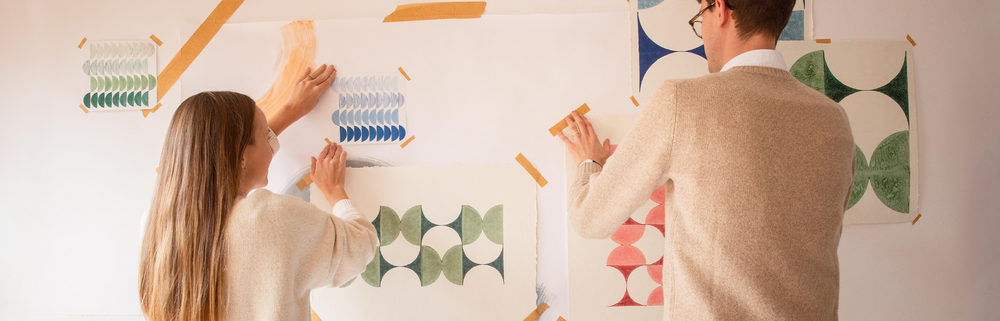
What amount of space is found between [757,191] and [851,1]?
920 millimetres

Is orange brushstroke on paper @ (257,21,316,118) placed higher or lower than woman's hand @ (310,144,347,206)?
higher

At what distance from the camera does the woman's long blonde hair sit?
0.88 m

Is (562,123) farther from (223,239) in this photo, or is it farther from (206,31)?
(206,31)

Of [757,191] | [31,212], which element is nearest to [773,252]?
[757,191]

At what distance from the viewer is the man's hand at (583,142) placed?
3.76ft

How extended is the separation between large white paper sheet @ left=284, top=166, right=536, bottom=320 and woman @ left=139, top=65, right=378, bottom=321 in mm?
276

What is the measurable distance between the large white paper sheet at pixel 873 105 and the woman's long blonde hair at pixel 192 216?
1448mm

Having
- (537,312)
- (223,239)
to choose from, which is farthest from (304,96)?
(537,312)

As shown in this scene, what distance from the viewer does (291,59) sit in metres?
1.26

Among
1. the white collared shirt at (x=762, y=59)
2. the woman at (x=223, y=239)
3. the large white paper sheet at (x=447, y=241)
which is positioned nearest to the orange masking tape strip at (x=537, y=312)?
the large white paper sheet at (x=447, y=241)

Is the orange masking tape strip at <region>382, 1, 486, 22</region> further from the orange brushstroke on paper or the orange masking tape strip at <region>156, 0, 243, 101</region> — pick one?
the orange masking tape strip at <region>156, 0, 243, 101</region>

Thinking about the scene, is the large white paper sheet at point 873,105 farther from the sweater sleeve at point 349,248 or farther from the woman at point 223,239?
the woman at point 223,239

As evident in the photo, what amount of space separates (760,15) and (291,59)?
3.85 feet

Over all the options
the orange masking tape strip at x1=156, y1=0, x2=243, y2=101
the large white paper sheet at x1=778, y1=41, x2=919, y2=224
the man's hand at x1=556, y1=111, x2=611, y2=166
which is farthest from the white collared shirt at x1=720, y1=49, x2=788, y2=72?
the orange masking tape strip at x1=156, y1=0, x2=243, y2=101
